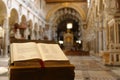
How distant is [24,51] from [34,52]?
15cm

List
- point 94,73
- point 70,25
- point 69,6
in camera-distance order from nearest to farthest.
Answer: point 94,73 → point 69,6 → point 70,25

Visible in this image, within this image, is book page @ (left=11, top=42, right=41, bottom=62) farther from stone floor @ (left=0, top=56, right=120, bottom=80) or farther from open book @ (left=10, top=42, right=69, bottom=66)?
stone floor @ (left=0, top=56, right=120, bottom=80)

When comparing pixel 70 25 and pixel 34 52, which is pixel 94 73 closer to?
pixel 34 52

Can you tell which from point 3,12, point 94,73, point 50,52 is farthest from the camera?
point 3,12

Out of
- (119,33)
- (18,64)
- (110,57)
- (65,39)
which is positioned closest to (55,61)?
(18,64)

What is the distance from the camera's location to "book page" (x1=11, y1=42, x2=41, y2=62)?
2.73 metres

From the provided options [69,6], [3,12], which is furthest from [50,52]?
[69,6]

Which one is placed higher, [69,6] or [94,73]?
[69,6]

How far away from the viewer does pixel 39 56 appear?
8.99 feet

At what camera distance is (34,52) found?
9.09 ft

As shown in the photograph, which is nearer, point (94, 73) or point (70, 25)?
point (94, 73)

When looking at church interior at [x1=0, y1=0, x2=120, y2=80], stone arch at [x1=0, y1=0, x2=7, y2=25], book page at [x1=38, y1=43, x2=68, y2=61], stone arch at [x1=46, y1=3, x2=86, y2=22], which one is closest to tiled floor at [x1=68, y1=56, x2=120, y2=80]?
church interior at [x1=0, y1=0, x2=120, y2=80]

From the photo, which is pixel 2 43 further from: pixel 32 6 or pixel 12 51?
pixel 12 51

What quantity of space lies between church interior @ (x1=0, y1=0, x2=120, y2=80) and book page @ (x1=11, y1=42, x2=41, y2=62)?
162 mm
